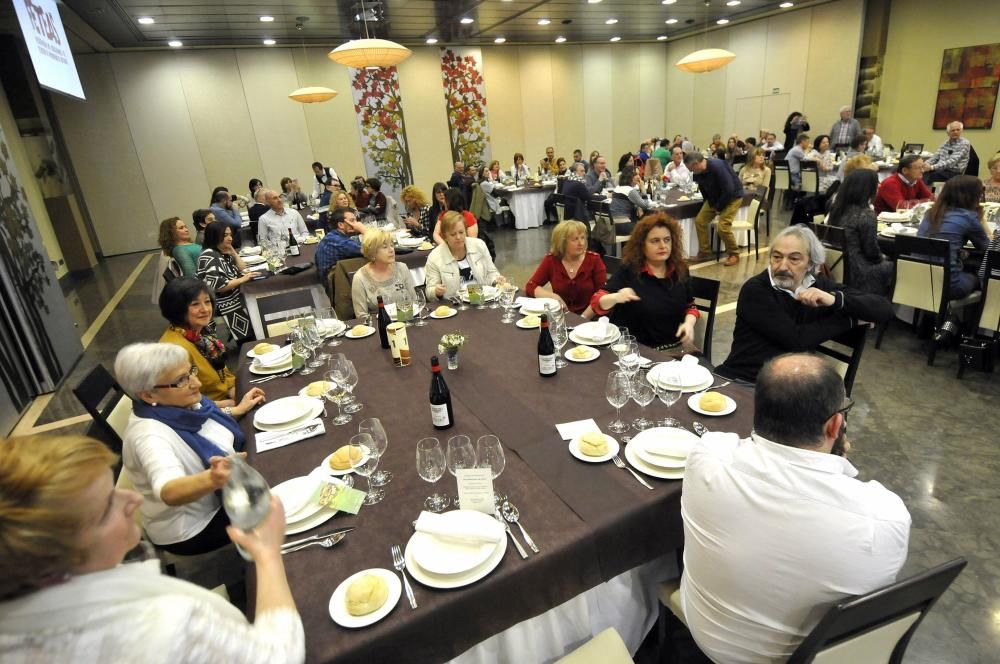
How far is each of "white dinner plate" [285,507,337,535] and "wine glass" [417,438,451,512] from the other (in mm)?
308

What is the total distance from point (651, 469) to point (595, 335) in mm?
1157

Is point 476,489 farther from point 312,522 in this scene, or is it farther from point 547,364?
point 547,364

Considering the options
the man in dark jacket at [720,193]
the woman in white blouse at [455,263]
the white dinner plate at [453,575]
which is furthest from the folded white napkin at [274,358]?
the man in dark jacket at [720,193]

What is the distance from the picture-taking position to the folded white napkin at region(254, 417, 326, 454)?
212cm

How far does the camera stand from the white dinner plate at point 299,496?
66.1 inches

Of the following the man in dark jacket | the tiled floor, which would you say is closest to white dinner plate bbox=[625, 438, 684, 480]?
the tiled floor

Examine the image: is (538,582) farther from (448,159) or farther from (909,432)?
(448,159)

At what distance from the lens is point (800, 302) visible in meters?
2.74

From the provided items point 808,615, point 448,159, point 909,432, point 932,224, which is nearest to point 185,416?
point 808,615

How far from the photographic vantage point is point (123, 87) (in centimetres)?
1109

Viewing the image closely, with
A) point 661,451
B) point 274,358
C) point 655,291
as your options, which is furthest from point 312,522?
point 655,291

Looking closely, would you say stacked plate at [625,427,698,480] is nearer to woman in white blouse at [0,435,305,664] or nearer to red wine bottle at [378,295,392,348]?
woman in white blouse at [0,435,305,664]

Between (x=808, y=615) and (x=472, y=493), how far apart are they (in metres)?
0.91

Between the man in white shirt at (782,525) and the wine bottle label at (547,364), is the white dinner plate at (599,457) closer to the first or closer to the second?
the man in white shirt at (782,525)
